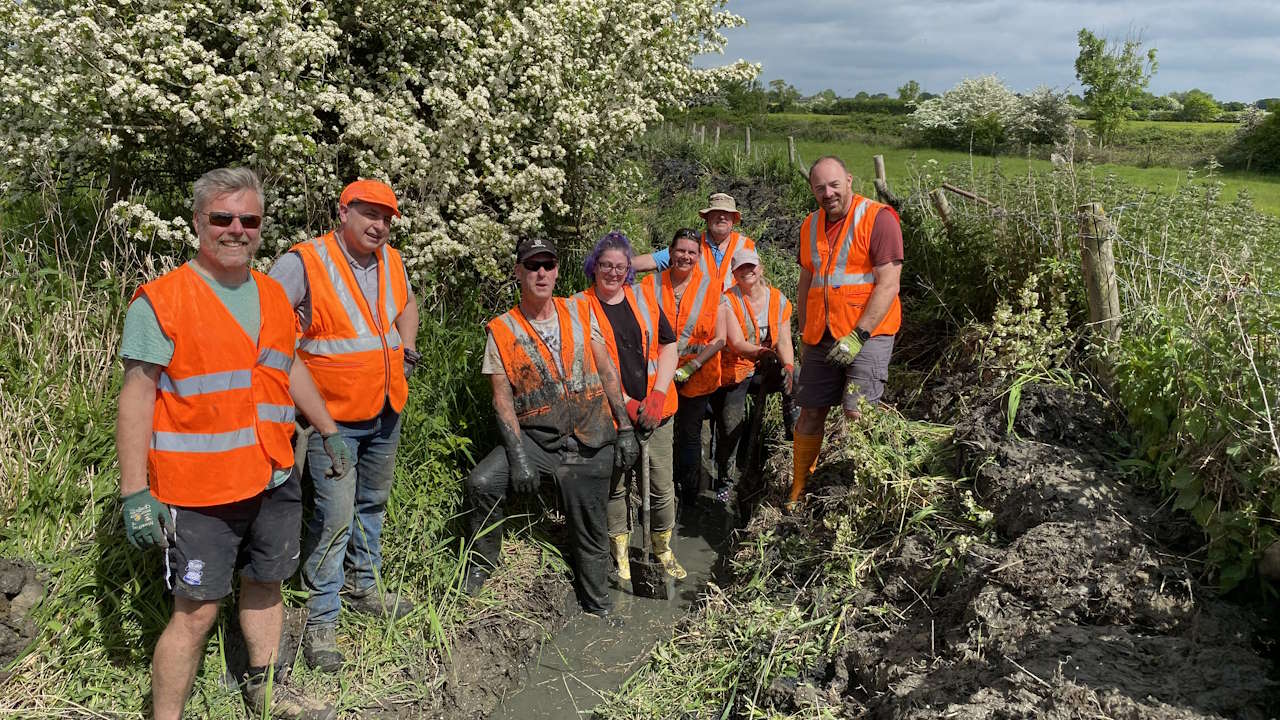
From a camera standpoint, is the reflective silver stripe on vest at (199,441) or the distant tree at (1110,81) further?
the distant tree at (1110,81)

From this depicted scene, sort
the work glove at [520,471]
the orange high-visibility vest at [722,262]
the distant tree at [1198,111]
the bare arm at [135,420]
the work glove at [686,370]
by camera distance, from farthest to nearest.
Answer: the distant tree at [1198,111], the orange high-visibility vest at [722,262], the work glove at [686,370], the work glove at [520,471], the bare arm at [135,420]

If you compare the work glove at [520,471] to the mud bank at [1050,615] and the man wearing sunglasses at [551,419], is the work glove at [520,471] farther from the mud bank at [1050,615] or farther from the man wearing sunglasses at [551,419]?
the mud bank at [1050,615]

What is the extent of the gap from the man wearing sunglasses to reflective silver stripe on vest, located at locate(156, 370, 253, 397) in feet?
4.47

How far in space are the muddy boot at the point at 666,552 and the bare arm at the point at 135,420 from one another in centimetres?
300

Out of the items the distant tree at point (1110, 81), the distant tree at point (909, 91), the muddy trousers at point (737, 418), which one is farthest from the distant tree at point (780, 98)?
the muddy trousers at point (737, 418)

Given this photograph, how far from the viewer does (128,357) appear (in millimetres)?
2582

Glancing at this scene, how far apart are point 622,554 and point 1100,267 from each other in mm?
3284

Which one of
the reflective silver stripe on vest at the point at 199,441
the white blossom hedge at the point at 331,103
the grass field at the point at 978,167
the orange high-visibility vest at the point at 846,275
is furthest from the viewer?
the grass field at the point at 978,167

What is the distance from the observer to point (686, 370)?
17.2 ft

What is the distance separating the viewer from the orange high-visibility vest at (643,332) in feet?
14.2

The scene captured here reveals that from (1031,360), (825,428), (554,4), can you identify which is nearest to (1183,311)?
(1031,360)

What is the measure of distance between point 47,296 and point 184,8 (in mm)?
1825

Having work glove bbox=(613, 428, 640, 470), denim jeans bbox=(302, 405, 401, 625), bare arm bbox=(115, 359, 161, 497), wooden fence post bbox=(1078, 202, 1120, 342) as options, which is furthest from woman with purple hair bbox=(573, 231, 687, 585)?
wooden fence post bbox=(1078, 202, 1120, 342)

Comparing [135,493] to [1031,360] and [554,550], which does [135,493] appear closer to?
[554,550]
